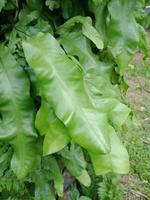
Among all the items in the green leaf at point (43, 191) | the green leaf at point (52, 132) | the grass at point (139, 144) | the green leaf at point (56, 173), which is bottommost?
the grass at point (139, 144)

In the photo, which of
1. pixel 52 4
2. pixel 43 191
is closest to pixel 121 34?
pixel 52 4

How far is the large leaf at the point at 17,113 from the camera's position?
154cm

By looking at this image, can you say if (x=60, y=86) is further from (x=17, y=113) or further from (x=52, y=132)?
(x=17, y=113)

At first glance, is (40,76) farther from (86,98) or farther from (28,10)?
(28,10)

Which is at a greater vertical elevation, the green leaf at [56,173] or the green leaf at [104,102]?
the green leaf at [104,102]

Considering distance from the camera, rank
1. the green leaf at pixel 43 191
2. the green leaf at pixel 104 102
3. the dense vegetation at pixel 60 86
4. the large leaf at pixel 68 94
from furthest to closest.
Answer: the green leaf at pixel 43 191 < the green leaf at pixel 104 102 < the dense vegetation at pixel 60 86 < the large leaf at pixel 68 94

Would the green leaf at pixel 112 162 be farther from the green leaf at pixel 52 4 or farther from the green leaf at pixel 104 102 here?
the green leaf at pixel 52 4

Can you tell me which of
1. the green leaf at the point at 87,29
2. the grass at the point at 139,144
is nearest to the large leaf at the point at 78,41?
the green leaf at the point at 87,29

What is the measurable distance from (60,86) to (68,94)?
4 centimetres

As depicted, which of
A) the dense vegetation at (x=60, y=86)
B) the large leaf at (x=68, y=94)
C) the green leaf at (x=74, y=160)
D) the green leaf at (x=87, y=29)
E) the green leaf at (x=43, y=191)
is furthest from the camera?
the green leaf at (x=43, y=191)

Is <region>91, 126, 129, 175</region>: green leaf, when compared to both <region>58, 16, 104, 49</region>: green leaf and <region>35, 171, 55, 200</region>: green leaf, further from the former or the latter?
<region>35, 171, 55, 200</region>: green leaf

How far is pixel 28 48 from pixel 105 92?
39cm

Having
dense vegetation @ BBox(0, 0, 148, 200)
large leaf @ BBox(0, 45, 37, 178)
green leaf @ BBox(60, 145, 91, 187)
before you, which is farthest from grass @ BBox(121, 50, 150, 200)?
large leaf @ BBox(0, 45, 37, 178)

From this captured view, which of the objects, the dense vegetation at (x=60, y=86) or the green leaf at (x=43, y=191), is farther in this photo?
the green leaf at (x=43, y=191)
